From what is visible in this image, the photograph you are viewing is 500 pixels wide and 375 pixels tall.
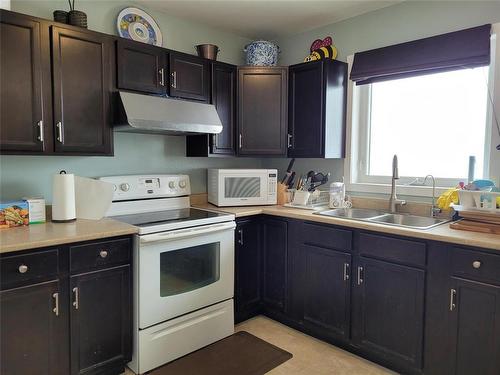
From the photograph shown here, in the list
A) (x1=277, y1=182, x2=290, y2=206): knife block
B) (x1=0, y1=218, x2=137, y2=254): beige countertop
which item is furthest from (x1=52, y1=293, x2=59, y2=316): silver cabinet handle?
(x1=277, y1=182, x2=290, y2=206): knife block

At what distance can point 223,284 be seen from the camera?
2506 mm

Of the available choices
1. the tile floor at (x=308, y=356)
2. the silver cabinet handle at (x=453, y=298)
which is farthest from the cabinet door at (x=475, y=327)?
the tile floor at (x=308, y=356)

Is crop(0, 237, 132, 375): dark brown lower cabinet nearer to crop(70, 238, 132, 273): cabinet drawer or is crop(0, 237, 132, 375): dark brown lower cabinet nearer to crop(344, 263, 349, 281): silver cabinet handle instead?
crop(70, 238, 132, 273): cabinet drawer

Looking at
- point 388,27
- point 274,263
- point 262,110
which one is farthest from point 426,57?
point 274,263

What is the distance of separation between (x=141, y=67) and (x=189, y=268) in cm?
137

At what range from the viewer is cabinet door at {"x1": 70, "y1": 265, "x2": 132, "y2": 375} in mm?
1876

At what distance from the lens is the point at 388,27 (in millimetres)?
2678

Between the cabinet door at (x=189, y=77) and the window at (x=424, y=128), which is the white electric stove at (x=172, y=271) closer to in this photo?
the cabinet door at (x=189, y=77)

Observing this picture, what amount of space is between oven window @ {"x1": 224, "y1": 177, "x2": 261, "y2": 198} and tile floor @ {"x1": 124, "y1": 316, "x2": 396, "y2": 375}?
999 mm

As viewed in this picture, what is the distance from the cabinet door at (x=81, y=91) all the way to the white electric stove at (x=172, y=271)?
0.36 meters

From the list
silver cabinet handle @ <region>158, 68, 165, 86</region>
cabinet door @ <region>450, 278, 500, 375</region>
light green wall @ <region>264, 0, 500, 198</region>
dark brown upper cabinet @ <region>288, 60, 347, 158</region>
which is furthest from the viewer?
dark brown upper cabinet @ <region>288, 60, 347, 158</region>

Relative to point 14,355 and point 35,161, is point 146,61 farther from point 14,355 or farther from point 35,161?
point 14,355

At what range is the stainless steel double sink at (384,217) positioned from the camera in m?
2.35

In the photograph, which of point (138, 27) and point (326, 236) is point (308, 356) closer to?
point (326, 236)
